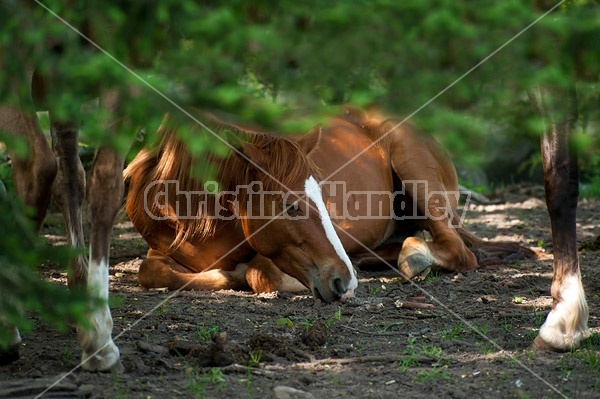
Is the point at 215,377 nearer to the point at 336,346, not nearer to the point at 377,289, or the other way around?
the point at 336,346

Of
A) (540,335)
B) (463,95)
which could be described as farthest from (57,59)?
(540,335)

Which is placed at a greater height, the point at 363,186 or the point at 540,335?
the point at 363,186

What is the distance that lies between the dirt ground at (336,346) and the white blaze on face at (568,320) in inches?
3.0

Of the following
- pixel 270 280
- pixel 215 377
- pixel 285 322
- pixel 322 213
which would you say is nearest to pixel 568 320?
pixel 285 322

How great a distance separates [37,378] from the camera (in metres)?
3.13

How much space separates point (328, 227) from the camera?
4.93 m

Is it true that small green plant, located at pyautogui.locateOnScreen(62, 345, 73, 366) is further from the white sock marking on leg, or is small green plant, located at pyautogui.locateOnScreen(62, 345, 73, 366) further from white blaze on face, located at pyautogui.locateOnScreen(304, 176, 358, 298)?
white blaze on face, located at pyautogui.locateOnScreen(304, 176, 358, 298)

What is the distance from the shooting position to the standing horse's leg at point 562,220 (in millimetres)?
3637

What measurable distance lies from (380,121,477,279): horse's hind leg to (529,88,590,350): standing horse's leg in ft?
8.05

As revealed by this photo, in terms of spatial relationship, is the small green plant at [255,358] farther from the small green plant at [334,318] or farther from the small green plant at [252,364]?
the small green plant at [334,318]

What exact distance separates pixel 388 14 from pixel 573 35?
543 millimetres

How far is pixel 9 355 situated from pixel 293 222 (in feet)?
6.84

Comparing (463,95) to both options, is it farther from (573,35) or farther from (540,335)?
(540,335)

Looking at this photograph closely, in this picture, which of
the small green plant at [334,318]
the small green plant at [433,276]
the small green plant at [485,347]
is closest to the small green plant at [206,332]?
the small green plant at [334,318]
